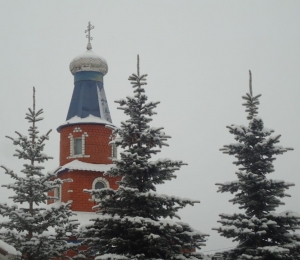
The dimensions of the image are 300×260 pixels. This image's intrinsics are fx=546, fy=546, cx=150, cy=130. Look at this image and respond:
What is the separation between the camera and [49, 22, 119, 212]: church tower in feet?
107

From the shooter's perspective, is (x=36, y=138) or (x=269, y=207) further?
(x=36, y=138)

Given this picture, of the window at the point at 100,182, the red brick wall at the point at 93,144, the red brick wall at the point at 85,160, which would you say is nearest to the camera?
the red brick wall at the point at 85,160

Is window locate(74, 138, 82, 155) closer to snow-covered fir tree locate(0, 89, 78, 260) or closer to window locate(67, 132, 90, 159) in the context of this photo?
window locate(67, 132, 90, 159)

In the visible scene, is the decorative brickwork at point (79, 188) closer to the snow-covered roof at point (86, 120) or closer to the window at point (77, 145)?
the window at point (77, 145)

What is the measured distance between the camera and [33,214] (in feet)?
65.6

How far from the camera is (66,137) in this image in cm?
3428

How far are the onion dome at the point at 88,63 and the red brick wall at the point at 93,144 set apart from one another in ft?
13.0

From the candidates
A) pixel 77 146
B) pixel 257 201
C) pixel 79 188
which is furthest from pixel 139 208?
pixel 77 146

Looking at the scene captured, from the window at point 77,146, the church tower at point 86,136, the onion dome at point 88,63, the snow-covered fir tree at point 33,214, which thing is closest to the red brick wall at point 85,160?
the church tower at point 86,136

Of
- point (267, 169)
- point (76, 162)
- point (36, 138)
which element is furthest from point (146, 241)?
point (76, 162)

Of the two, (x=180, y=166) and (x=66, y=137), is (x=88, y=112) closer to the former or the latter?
(x=66, y=137)

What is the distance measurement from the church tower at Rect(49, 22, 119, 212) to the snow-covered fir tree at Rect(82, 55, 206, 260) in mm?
14918

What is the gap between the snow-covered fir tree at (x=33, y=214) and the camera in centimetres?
1936

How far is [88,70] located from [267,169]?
64.6 feet
